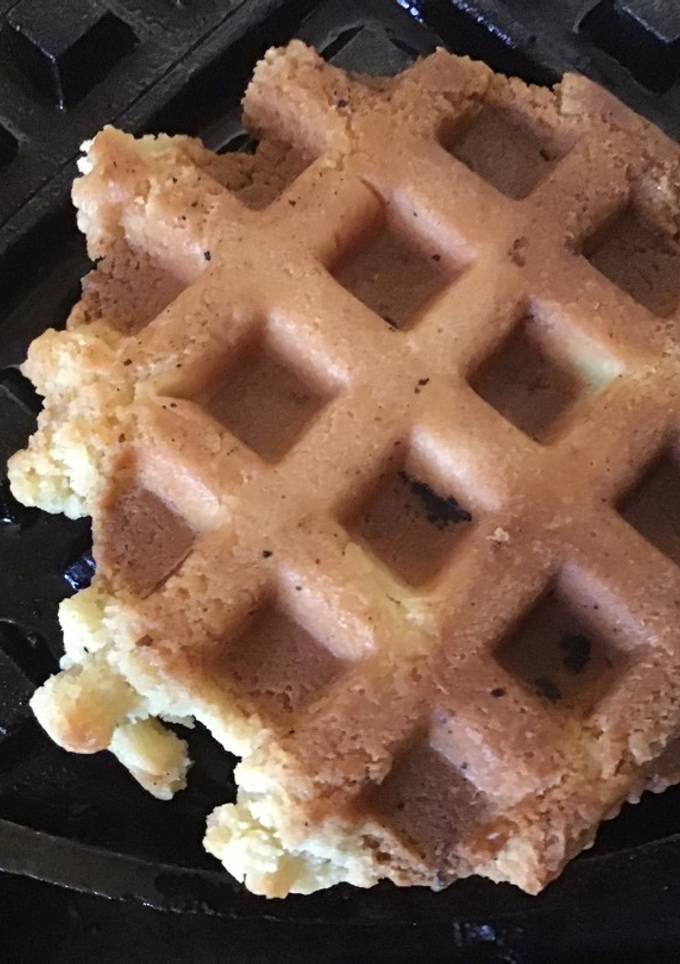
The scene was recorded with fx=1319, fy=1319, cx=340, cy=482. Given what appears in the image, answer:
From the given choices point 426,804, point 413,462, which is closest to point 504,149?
point 413,462

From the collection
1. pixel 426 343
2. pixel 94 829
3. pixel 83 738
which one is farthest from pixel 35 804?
pixel 426 343

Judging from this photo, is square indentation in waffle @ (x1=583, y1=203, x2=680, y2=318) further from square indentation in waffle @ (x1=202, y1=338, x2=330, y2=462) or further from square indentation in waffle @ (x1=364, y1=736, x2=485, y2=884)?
square indentation in waffle @ (x1=364, y1=736, x2=485, y2=884)

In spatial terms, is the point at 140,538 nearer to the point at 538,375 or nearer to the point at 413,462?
the point at 413,462

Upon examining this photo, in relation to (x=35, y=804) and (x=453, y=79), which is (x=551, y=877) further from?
(x=453, y=79)

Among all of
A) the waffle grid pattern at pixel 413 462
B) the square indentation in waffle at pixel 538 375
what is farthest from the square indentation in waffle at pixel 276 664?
the square indentation in waffle at pixel 538 375

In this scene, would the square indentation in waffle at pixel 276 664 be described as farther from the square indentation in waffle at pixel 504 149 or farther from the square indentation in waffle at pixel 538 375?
the square indentation in waffle at pixel 504 149

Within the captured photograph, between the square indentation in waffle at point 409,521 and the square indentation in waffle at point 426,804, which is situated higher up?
the square indentation in waffle at point 409,521

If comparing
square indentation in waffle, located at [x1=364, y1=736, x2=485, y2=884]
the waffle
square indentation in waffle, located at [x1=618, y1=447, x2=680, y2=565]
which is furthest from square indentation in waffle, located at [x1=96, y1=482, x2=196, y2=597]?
square indentation in waffle, located at [x1=618, y1=447, x2=680, y2=565]
